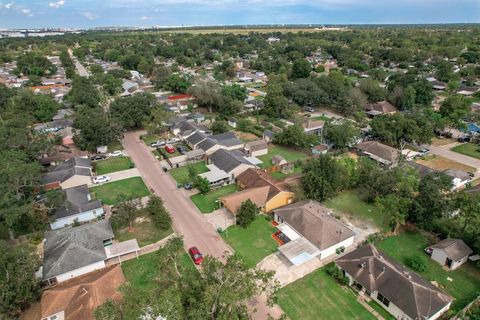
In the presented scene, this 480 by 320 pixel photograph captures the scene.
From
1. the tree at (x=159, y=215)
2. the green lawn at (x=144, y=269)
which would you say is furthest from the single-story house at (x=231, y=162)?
the green lawn at (x=144, y=269)

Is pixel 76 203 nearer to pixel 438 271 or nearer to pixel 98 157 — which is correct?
pixel 98 157

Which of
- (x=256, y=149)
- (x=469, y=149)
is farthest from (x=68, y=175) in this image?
(x=469, y=149)

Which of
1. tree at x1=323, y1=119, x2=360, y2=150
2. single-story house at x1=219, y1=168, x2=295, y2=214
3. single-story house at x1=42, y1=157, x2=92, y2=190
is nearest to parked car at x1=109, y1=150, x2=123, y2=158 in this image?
single-story house at x1=42, y1=157, x2=92, y2=190

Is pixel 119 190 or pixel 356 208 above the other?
pixel 356 208

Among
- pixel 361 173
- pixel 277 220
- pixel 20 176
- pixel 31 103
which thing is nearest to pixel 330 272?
pixel 277 220

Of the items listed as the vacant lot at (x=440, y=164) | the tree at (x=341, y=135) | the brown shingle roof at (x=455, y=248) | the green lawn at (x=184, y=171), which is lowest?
the green lawn at (x=184, y=171)

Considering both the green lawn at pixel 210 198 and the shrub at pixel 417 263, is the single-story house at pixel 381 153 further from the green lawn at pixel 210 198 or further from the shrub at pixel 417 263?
the green lawn at pixel 210 198
